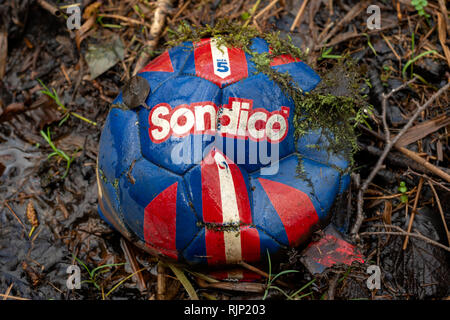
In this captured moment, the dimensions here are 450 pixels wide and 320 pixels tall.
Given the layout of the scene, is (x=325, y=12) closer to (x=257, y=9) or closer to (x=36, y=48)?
(x=257, y=9)

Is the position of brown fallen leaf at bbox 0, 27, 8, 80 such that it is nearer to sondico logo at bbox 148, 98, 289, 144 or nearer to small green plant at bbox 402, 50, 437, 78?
sondico logo at bbox 148, 98, 289, 144

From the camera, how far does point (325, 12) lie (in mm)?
3270

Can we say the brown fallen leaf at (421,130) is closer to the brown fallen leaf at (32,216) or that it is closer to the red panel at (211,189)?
the red panel at (211,189)

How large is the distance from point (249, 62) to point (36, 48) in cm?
224

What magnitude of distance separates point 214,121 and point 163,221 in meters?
0.64

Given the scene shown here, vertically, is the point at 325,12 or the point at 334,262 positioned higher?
the point at 325,12

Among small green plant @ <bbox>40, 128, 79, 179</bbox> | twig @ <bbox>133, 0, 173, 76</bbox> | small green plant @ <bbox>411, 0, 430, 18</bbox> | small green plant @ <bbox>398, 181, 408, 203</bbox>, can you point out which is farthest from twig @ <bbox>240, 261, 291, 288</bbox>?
small green plant @ <bbox>411, 0, 430, 18</bbox>

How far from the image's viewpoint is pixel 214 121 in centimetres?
213

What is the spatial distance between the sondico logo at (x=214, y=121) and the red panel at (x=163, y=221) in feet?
1.03

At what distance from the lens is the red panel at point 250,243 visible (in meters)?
2.15

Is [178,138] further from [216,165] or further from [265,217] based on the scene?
[265,217]

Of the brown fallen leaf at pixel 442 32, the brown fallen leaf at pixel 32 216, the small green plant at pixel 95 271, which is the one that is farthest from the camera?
the brown fallen leaf at pixel 442 32

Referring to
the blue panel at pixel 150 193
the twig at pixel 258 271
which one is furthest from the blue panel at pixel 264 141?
the twig at pixel 258 271

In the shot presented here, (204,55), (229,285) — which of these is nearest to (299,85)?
(204,55)
